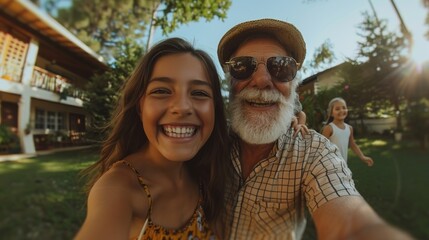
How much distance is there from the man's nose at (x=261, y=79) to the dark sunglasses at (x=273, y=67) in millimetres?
11

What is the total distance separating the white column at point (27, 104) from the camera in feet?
1.79

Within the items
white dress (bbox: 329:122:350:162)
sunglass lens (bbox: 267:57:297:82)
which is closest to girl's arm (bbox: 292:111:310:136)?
sunglass lens (bbox: 267:57:297:82)

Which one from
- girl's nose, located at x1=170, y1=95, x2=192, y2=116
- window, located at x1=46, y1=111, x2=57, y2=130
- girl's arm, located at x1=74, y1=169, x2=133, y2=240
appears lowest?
girl's arm, located at x1=74, y1=169, x2=133, y2=240

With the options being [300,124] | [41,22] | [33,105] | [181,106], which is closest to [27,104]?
[33,105]

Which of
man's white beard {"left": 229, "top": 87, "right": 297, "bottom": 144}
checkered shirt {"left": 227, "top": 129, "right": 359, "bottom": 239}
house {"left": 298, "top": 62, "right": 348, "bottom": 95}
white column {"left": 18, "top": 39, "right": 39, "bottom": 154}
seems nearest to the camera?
house {"left": 298, "top": 62, "right": 348, "bottom": 95}

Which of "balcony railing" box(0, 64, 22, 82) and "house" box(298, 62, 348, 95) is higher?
A: "balcony railing" box(0, 64, 22, 82)

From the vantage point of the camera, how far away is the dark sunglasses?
95cm

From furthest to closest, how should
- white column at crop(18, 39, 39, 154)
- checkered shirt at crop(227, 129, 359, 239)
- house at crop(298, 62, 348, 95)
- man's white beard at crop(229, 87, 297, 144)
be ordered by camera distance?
man's white beard at crop(229, 87, 297, 144) < checkered shirt at crop(227, 129, 359, 239) < white column at crop(18, 39, 39, 154) < house at crop(298, 62, 348, 95)

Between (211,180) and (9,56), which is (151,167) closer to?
(211,180)

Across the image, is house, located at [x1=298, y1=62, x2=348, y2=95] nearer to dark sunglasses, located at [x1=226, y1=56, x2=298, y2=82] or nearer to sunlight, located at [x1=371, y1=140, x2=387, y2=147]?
sunlight, located at [x1=371, y1=140, x2=387, y2=147]

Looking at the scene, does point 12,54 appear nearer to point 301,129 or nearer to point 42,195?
point 301,129

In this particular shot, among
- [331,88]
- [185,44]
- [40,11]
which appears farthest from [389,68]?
[185,44]

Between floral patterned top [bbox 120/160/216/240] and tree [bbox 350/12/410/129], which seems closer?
tree [bbox 350/12/410/129]

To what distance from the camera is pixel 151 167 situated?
3.34 feet
